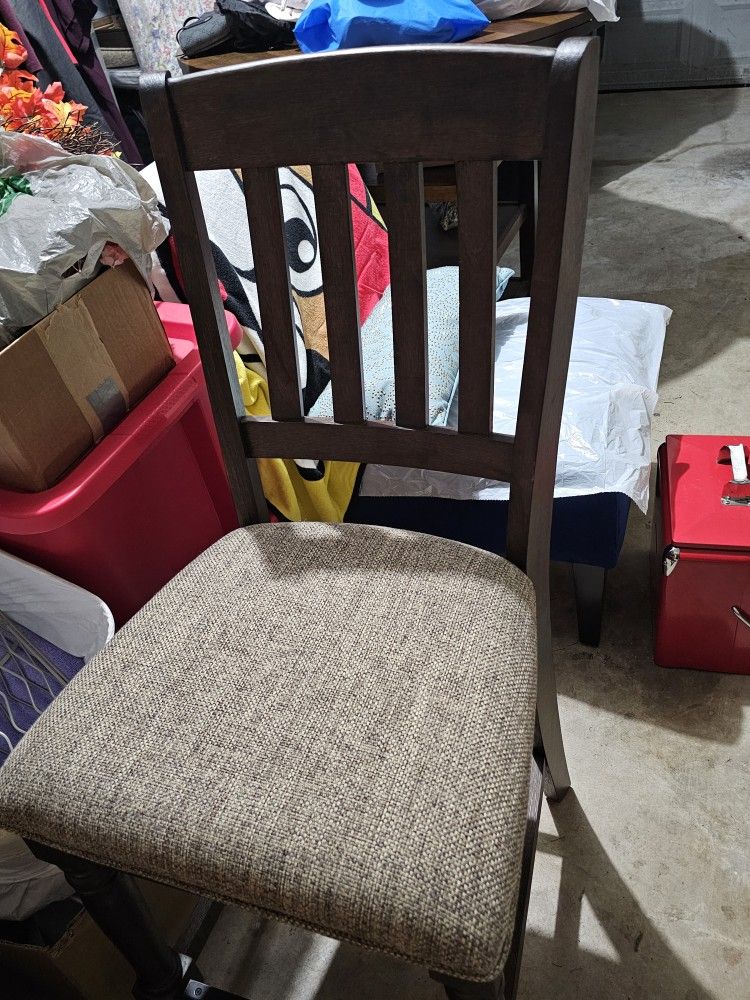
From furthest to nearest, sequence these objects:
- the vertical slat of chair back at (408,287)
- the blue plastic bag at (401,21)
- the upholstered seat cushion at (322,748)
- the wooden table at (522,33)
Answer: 1. the wooden table at (522,33)
2. the blue plastic bag at (401,21)
3. the vertical slat of chair back at (408,287)
4. the upholstered seat cushion at (322,748)

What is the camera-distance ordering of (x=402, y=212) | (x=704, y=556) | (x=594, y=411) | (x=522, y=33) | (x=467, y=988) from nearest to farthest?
(x=467, y=988), (x=402, y=212), (x=704, y=556), (x=594, y=411), (x=522, y=33)

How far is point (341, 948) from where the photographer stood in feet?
3.87

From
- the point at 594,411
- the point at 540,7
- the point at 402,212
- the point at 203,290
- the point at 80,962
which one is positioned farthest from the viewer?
the point at 540,7

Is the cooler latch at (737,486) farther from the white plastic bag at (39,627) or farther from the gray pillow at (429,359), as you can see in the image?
the white plastic bag at (39,627)

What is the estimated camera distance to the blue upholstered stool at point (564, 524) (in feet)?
4.38

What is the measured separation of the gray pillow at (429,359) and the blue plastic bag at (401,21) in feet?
3.29

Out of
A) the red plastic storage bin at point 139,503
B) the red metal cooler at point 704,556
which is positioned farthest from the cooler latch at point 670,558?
the red plastic storage bin at point 139,503

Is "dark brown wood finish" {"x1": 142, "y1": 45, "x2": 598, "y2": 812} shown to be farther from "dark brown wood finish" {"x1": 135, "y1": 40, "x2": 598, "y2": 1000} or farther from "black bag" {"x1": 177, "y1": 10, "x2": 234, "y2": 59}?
"black bag" {"x1": 177, "y1": 10, "x2": 234, "y2": 59}

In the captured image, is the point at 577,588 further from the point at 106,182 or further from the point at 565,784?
the point at 106,182

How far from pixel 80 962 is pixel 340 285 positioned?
0.94 m

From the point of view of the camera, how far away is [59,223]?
40.0 inches

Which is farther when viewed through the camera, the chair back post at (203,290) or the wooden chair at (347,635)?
the chair back post at (203,290)

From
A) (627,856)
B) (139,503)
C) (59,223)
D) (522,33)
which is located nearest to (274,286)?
(59,223)

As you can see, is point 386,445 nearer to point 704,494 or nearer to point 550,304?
point 550,304
